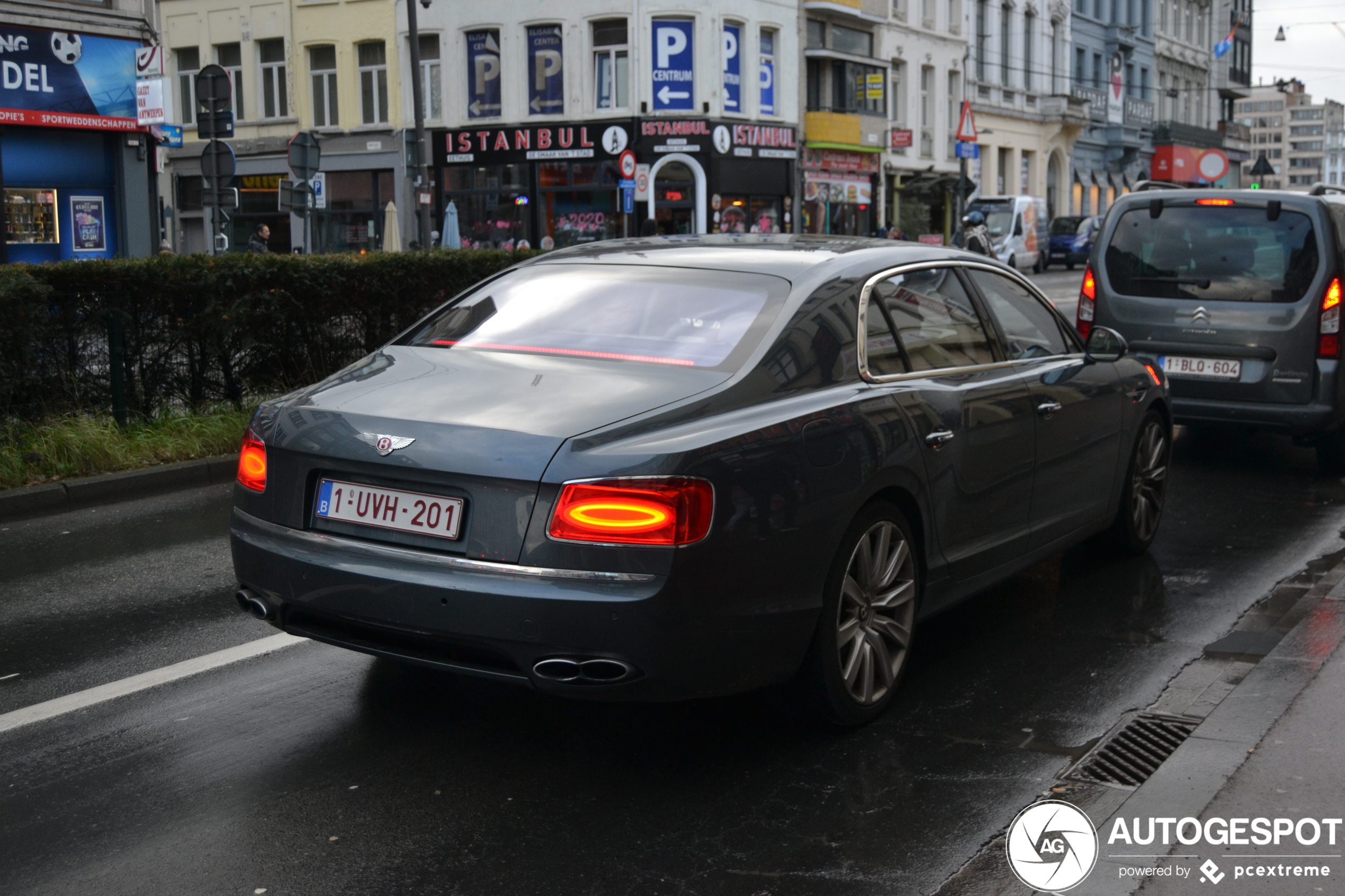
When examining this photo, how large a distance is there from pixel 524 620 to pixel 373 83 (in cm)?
4028

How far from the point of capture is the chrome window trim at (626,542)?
146 inches

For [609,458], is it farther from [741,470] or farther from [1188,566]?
[1188,566]

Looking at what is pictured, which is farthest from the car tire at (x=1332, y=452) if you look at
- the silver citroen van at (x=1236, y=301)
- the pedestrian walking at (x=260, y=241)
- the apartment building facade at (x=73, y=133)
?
the apartment building facade at (x=73, y=133)

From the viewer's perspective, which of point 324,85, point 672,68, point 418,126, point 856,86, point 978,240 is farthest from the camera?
point 856,86

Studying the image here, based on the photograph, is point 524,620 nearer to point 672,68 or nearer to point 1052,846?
point 1052,846

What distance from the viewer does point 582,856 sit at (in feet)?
11.6

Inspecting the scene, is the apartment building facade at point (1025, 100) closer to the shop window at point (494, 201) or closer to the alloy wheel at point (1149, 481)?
the shop window at point (494, 201)

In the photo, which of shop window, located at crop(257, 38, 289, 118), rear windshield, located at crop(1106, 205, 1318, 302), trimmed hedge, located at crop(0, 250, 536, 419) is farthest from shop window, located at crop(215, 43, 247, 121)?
rear windshield, located at crop(1106, 205, 1318, 302)

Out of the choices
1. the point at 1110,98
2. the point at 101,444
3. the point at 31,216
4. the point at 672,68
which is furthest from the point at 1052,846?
the point at 1110,98

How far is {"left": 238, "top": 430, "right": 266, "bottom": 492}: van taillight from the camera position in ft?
14.3

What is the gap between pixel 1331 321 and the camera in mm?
8914

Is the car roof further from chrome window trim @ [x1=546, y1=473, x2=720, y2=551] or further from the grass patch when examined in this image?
the grass patch

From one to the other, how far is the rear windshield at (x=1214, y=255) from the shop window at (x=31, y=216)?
757 inches

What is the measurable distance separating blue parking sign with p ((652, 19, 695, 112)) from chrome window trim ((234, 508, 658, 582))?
3523 centimetres
